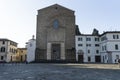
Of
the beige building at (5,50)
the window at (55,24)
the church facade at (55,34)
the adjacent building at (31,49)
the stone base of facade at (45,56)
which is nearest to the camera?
the stone base of facade at (45,56)

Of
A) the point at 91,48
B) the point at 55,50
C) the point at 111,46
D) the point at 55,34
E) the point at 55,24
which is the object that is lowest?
the point at 55,50

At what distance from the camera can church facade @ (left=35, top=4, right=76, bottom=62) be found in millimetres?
47075

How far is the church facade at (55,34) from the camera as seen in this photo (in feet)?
154

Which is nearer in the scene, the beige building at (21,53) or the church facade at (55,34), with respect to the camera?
the church facade at (55,34)

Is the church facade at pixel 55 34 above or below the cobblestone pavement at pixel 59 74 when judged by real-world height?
above

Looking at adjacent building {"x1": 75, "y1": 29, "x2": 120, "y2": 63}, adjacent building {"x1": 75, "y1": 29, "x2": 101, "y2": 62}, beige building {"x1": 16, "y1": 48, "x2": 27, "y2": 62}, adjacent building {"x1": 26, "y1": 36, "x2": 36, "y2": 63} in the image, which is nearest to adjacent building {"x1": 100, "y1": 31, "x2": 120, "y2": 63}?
adjacent building {"x1": 75, "y1": 29, "x2": 120, "y2": 63}

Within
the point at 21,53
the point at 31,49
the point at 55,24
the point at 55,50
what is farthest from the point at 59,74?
the point at 21,53

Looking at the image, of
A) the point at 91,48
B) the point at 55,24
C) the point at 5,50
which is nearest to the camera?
the point at 55,24

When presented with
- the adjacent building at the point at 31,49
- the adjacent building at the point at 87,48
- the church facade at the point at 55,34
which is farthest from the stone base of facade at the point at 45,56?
the adjacent building at the point at 87,48

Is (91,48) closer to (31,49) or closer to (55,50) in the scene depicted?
(55,50)

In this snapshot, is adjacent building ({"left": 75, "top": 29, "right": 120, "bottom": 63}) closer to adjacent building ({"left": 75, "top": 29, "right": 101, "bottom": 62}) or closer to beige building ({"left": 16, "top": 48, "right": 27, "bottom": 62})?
adjacent building ({"left": 75, "top": 29, "right": 101, "bottom": 62})

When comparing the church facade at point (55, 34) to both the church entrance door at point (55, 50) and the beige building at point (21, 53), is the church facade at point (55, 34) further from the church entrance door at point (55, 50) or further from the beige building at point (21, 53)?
the beige building at point (21, 53)

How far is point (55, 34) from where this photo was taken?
48312 millimetres

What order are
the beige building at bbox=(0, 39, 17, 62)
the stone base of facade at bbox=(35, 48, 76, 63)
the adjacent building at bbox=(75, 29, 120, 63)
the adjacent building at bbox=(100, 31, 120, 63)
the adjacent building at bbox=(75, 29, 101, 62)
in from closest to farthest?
1. the stone base of facade at bbox=(35, 48, 76, 63)
2. the adjacent building at bbox=(100, 31, 120, 63)
3. the adjacent building at bbox=(75, 29, 120, 63)
4. the adjacent building at bbox=(75, 29, 101, 62)
5. the beige building at bbox=(0, 39, 17, 62)
